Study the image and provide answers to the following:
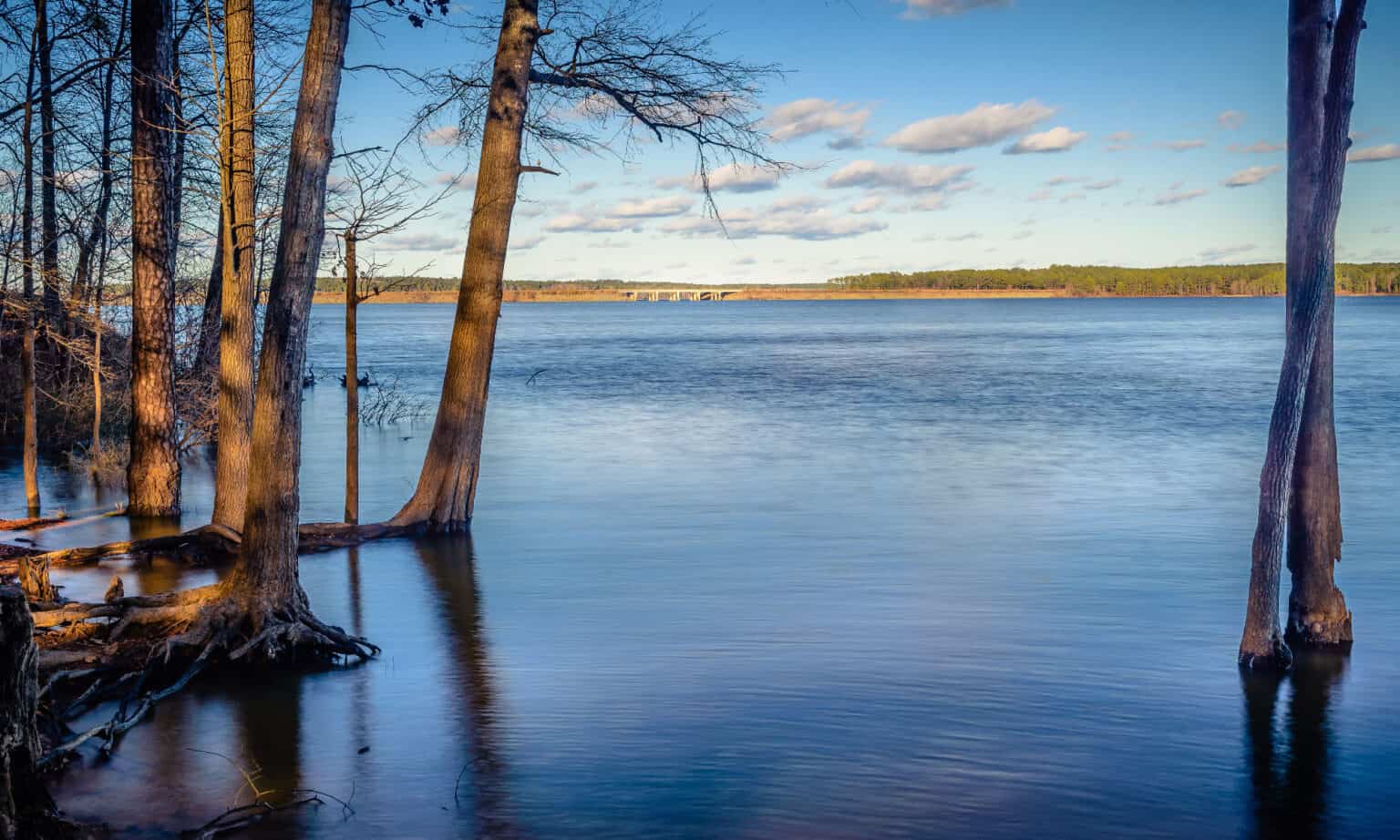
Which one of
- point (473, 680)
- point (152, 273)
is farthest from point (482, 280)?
point (473, 680)

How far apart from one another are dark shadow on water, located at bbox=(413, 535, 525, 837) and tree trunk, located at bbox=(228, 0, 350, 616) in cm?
181

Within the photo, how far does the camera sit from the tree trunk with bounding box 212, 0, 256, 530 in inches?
453

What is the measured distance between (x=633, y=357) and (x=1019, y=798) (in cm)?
6703

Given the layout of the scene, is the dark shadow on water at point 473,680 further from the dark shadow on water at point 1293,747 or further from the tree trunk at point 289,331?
the dark shadow on water at point 1293,747

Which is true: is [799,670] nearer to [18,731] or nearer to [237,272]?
[18,731]

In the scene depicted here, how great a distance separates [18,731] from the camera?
17.4ft

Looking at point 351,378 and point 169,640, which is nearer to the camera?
point 169,640

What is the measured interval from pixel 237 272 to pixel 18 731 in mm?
7878

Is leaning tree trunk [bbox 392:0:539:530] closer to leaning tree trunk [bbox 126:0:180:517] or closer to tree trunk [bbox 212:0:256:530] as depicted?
tree trunk [bbox 212:0:256:530]

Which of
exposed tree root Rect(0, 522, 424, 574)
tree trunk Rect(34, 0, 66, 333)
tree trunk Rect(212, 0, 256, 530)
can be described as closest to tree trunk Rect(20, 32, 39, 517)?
tree trunk Rect(34, 0, 66, 333)

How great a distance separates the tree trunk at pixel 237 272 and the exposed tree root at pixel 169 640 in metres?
3.57

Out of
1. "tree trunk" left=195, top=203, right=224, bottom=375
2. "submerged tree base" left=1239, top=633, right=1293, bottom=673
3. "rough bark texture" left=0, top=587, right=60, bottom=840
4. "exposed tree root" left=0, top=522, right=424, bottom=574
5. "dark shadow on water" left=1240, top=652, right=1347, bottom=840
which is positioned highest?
"tree trunk" left=195, top=203, right=224, bottom=375

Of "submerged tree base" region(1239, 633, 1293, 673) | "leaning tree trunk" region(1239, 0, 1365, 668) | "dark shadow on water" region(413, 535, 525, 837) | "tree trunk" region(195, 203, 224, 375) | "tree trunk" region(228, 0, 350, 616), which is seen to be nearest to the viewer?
"dark shadow on water" region(413, 535, 525, 837)

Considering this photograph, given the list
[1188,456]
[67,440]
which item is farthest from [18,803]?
[1188,456]
